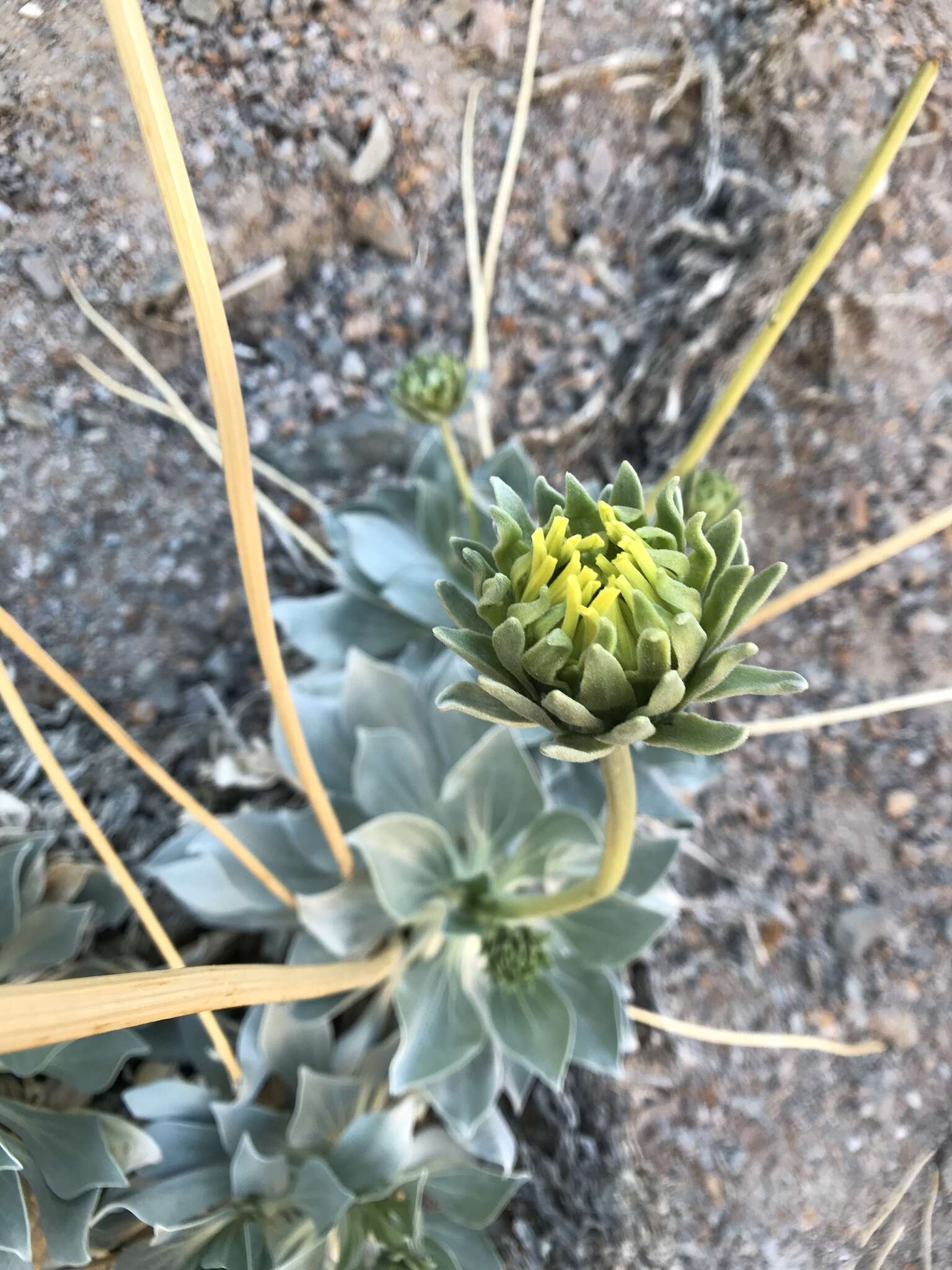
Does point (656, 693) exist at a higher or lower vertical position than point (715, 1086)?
higher

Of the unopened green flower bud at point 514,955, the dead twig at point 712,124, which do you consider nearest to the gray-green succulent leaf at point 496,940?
the unopened green flower bud at point 514,955

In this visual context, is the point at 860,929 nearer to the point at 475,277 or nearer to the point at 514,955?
the point at 514,955

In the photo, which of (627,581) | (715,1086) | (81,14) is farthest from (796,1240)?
(81,14)

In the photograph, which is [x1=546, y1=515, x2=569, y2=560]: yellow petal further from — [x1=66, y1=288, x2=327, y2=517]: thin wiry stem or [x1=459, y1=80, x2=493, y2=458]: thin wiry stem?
[x1=459, y1=80, x2=493, y2=458]: thin wiry stem

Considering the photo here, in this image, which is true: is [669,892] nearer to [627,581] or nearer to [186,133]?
[627,581]

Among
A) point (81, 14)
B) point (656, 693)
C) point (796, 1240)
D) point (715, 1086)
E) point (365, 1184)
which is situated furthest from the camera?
point (715, 1086)

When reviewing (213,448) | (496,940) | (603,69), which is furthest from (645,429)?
(496,940)
